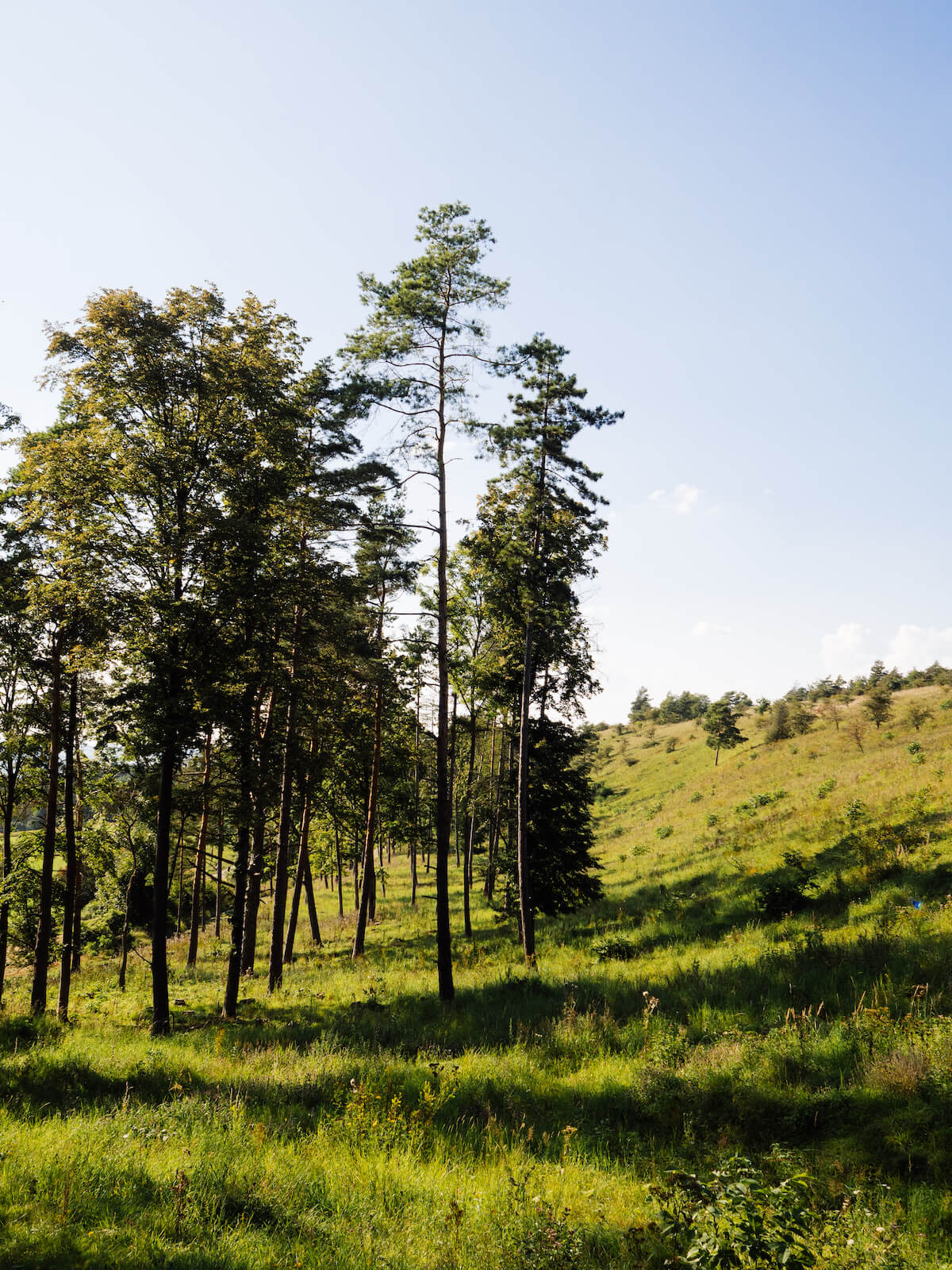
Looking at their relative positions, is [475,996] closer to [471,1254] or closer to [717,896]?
[717,896]

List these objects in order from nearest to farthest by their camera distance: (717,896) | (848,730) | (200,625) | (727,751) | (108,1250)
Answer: (108,1250) < (200,625) < (717,896) < (848,730) < (727,751)

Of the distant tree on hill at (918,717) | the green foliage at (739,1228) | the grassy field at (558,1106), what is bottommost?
the grassy field at (558,1106)

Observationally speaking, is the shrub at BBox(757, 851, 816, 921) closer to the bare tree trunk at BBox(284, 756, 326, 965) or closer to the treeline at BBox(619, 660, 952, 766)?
the bare tree trunk at BBox(284, 756, 326, 965)

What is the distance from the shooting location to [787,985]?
991 cm

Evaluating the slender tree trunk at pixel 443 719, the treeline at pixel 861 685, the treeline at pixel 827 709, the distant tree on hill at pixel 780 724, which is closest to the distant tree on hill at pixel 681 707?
the treeline at pixel 861 685

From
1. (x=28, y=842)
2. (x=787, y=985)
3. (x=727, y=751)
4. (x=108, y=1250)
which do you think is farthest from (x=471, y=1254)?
(x=727, y=751)

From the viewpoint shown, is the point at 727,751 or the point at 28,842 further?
the point at 727,751

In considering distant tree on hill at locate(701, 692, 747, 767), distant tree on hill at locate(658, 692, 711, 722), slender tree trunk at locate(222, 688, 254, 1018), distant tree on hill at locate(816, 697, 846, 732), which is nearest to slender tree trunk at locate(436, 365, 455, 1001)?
slender tree trunk at locate(222, 688, 254, 1018)

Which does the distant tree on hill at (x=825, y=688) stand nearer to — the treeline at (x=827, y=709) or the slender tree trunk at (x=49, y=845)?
the treeline at (x=827, y=709)

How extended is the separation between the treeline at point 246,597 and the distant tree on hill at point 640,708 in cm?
9985

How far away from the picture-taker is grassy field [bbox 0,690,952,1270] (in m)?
4.64

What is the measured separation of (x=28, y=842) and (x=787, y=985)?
20.4 m

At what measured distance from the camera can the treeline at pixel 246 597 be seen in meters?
11.8

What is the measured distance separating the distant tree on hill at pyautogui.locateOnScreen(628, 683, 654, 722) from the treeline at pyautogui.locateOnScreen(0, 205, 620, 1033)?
99.9m
